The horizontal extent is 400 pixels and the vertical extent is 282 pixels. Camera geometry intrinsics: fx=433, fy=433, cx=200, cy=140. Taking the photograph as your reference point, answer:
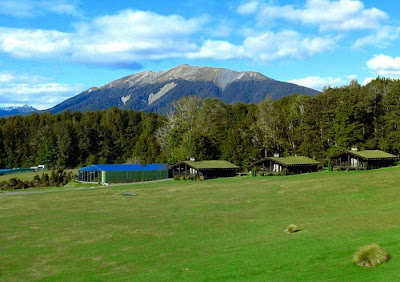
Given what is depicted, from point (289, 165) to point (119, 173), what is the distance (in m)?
31.9

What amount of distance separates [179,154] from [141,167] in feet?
35.4

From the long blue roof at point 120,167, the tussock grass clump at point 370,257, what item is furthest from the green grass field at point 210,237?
the long blue roof at point 120,167

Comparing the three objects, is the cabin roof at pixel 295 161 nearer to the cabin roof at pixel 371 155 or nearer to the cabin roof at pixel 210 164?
the cabin roof at pixel 371 155

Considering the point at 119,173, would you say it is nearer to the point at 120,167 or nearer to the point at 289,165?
the point at 120,167

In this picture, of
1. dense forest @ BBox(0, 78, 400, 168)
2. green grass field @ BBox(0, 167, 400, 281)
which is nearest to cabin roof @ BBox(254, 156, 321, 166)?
dense forest @ BBox(0, 78, 400, 168)

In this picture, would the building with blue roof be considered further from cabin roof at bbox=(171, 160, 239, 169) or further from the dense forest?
the dense forest

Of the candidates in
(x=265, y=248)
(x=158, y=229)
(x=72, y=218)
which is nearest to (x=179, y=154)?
(x=72, y=218)

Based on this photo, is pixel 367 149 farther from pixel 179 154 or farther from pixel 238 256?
pixel 238 256

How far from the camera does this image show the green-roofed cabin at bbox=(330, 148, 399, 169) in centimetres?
7281

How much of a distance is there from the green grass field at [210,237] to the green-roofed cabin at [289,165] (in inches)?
1248

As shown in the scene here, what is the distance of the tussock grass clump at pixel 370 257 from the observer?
1600 cm

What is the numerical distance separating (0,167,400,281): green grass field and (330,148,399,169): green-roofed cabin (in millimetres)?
27525

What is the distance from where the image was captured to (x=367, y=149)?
272 feet

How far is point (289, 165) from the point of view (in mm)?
77688
